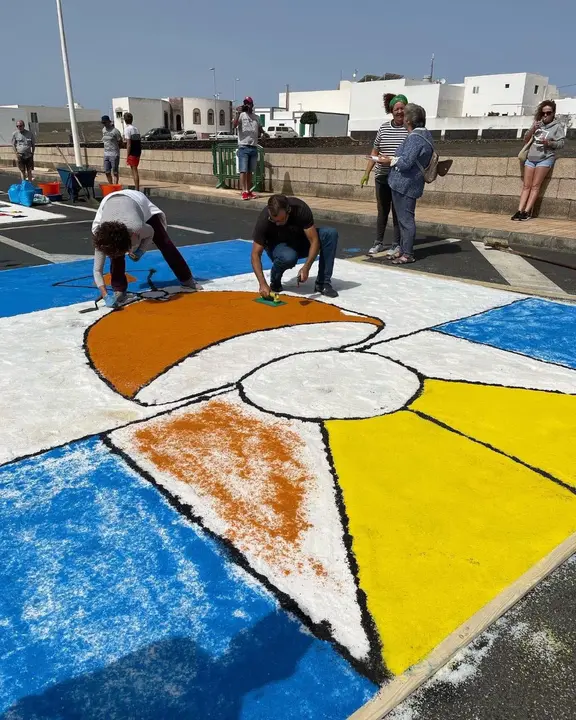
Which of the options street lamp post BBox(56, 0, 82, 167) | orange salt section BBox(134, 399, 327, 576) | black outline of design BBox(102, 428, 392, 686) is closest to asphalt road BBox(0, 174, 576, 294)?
orange salt section BBox(134, 399, 327, 576)

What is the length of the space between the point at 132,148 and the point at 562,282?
36.6 ft

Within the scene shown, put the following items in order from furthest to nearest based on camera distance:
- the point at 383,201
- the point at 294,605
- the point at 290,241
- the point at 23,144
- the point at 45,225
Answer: the point at 23,144 < the point at 45,225 < the point at 383,201 < the point at 290,241 < the point at 294,605

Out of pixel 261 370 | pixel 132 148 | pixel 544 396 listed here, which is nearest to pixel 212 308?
pixel 261 370

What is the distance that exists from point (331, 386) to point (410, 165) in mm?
3882

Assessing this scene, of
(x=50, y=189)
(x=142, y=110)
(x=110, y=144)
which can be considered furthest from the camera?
(x=142, y=110)

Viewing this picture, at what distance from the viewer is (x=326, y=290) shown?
217 inches

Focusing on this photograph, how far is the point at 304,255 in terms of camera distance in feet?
17.6

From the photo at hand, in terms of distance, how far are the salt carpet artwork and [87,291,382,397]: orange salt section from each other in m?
0.03

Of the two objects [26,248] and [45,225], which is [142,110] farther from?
[26,248]

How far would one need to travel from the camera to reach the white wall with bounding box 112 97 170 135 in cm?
6862

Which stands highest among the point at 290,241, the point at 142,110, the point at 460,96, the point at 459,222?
the point at 460,96

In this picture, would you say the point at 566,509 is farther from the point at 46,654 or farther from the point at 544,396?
the point at 46,654

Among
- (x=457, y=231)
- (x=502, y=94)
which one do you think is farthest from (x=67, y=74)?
(x=502, y=94)

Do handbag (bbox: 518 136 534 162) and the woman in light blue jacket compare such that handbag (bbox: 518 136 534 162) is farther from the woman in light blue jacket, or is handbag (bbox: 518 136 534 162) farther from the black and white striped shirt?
the woman in light blue jacket
